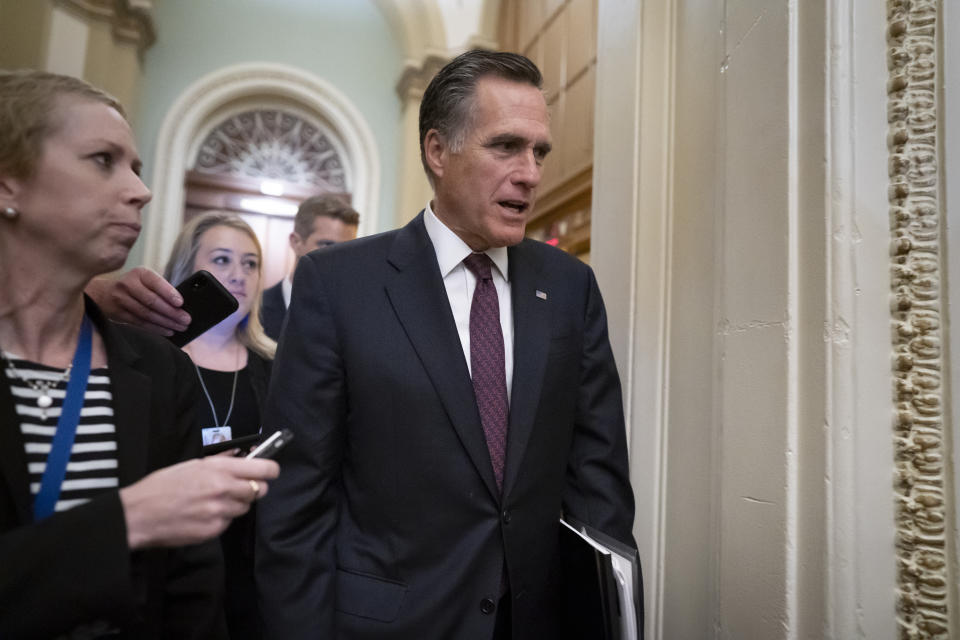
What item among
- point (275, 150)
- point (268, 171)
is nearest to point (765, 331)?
point (268, 171)

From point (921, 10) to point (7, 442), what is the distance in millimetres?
1752

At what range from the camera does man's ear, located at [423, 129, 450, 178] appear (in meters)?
1.62

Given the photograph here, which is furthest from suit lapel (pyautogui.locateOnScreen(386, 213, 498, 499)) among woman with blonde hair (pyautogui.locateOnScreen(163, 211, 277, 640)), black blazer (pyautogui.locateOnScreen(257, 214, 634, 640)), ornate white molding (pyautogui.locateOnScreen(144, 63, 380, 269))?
ornate white molding (pyautogui.locateOnScreen(144, 63, 380, 269))

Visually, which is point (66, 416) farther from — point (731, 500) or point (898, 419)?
point (898, 419)

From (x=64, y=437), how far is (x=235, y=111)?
6916 mm

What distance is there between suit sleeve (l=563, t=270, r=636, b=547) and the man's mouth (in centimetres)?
29

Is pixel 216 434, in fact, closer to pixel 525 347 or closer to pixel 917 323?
pixel 525 347

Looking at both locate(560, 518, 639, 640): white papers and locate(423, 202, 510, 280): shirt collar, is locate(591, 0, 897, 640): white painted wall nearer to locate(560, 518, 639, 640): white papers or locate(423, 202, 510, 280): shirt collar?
locate(560, 518, 639, 640): white papers

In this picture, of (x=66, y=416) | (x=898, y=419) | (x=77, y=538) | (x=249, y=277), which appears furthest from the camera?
(x=249, y=277)

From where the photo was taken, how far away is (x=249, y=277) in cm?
234

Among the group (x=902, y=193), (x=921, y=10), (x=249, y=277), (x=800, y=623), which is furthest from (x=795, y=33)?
(x=249, y=277)

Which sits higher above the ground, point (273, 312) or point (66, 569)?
point (273, 312)

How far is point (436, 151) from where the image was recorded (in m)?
1.65

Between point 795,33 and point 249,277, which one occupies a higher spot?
point 795,33
